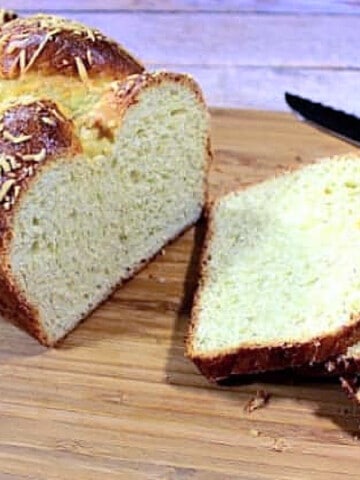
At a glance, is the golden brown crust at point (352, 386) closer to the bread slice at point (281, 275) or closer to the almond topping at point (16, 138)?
the bread slice at point (281, 275)

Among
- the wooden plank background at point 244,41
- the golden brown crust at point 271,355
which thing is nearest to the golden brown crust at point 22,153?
the golden brown crust at point 271,355

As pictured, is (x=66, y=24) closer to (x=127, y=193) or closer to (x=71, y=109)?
(x=71, y=109)

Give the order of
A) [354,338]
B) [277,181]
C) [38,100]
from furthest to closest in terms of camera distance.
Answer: [277,181], [38,100], [354,338]

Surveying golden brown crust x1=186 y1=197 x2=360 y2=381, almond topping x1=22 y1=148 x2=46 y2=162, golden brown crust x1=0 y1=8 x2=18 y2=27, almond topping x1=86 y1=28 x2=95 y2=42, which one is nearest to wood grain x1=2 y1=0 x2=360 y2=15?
golden brown crust x1=0 y1=8 x2=18 y2=27

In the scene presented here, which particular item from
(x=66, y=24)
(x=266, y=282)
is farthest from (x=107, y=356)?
(x=66, y=24)

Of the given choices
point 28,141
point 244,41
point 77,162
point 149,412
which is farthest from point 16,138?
point 244,41

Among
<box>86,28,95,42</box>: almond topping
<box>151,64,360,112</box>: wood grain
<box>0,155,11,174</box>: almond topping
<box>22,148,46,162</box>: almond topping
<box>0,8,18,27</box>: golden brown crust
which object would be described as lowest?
<box>151,64,360,112</box>: wood grain

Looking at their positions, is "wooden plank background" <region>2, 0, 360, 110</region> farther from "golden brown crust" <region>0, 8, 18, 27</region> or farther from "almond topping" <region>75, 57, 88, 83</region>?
"almond topping" <region>75, 57, 88, 83</region>

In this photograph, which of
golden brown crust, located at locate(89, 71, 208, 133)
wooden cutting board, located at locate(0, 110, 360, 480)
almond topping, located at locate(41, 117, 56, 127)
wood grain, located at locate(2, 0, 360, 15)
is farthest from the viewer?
wood grain, located at locate(2, 0, 360, 15)
